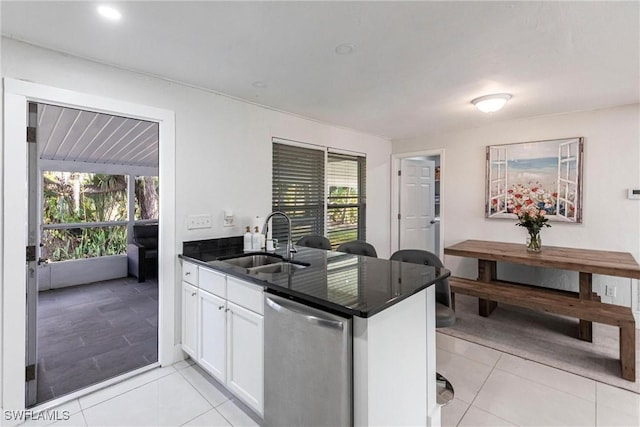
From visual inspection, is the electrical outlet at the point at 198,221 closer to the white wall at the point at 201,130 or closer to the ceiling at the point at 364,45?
the white wall at the point at 201,130

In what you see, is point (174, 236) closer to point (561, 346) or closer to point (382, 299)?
point (382, 299)

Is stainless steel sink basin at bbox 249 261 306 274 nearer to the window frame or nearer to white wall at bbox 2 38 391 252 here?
white wall at bbox 2 38 391 252

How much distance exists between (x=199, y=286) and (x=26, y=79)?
5.59 ft

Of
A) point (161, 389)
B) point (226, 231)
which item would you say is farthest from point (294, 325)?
point (226, 231)

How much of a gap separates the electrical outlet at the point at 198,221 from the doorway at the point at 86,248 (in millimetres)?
964

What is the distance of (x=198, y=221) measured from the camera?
2.65m

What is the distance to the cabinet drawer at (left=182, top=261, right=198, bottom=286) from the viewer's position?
92.0 inches

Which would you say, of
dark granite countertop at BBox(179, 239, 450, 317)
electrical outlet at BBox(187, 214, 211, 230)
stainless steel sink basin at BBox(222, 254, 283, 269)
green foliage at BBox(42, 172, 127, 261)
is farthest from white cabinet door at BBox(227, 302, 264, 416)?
green foliage at BBox(42, 172, 127, 261)

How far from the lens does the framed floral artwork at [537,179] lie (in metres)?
3.45

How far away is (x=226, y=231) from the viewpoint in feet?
9.41

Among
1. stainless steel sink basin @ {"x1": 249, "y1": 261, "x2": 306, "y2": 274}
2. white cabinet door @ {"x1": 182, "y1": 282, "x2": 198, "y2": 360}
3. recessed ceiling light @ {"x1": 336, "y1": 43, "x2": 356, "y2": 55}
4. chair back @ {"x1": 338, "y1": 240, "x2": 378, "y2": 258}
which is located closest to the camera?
recessed ceiling light @ {"x1": 336, "y1": 43, "x2": 356, "y2": 55}

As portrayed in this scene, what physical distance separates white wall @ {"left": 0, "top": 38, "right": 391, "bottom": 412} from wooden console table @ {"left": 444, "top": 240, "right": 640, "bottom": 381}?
2325 millimetres

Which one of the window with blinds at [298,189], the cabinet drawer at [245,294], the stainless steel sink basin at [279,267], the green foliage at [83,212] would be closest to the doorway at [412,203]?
the window with blinds at [298,189]

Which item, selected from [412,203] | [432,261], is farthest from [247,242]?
[412,203]
